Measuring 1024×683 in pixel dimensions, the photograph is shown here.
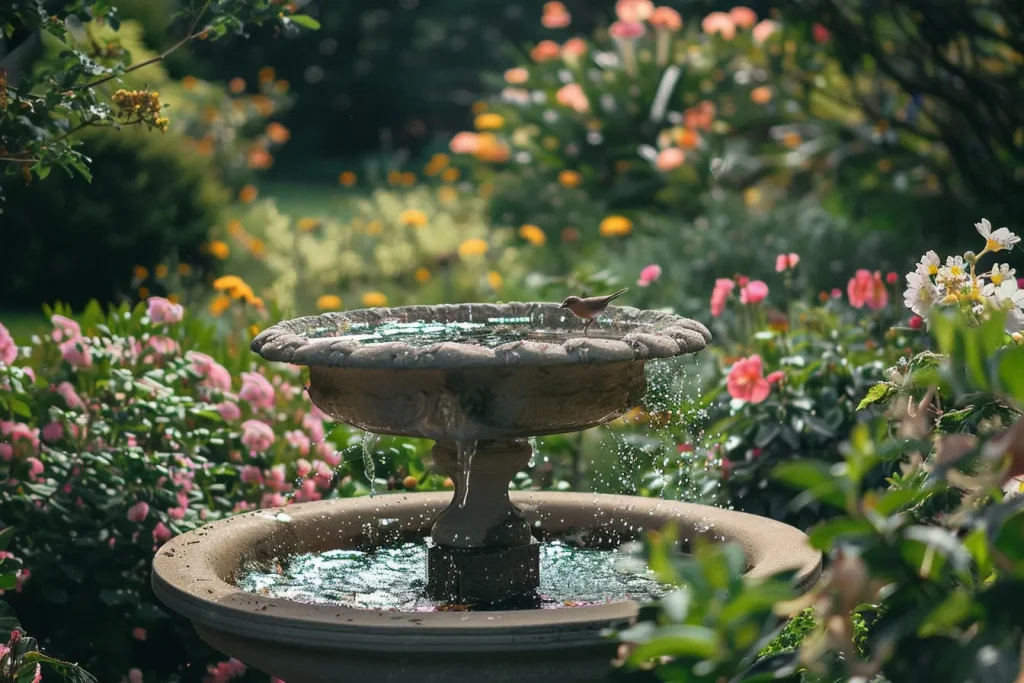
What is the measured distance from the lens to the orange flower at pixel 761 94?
9969 mm

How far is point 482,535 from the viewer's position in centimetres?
332

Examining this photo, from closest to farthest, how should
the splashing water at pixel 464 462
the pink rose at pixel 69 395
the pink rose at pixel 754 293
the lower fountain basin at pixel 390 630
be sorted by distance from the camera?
the lower fountain basin at pixel 390 630 → the splashing water at pixel 464 462 → the pink rose at pixel 69 395 → the pink rose at pixel 754 293

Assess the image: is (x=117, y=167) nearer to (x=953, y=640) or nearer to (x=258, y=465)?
(x=258, y=465)

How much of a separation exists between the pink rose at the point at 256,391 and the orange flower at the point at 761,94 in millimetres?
6489

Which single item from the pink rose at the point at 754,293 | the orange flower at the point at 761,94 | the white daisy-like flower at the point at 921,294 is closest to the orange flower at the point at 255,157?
the orange flower at the point at 761,94

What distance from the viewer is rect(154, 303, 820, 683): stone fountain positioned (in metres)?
2.69

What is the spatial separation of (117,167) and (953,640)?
8254 millimetres

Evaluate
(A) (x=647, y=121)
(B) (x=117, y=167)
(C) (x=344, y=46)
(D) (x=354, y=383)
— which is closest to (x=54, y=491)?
(D) (x=354, y=383)

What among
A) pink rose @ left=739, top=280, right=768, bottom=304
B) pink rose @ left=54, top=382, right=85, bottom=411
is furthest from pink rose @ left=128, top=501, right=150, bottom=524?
pink rose @ left=739, top=280, right=768, bottom=304

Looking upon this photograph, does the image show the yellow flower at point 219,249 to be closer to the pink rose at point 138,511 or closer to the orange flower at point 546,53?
the orange flower at point 546,53

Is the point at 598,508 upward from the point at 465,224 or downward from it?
upward

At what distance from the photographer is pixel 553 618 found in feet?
8.74

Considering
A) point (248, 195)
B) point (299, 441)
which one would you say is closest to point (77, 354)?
point (299, 441)

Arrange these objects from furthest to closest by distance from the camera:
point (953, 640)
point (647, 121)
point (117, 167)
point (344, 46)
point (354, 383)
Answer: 1. point (344, 46)
2. point (647, 121)
3. point (117, 167)
4. point (354, 383)
5. point (953, 640)
